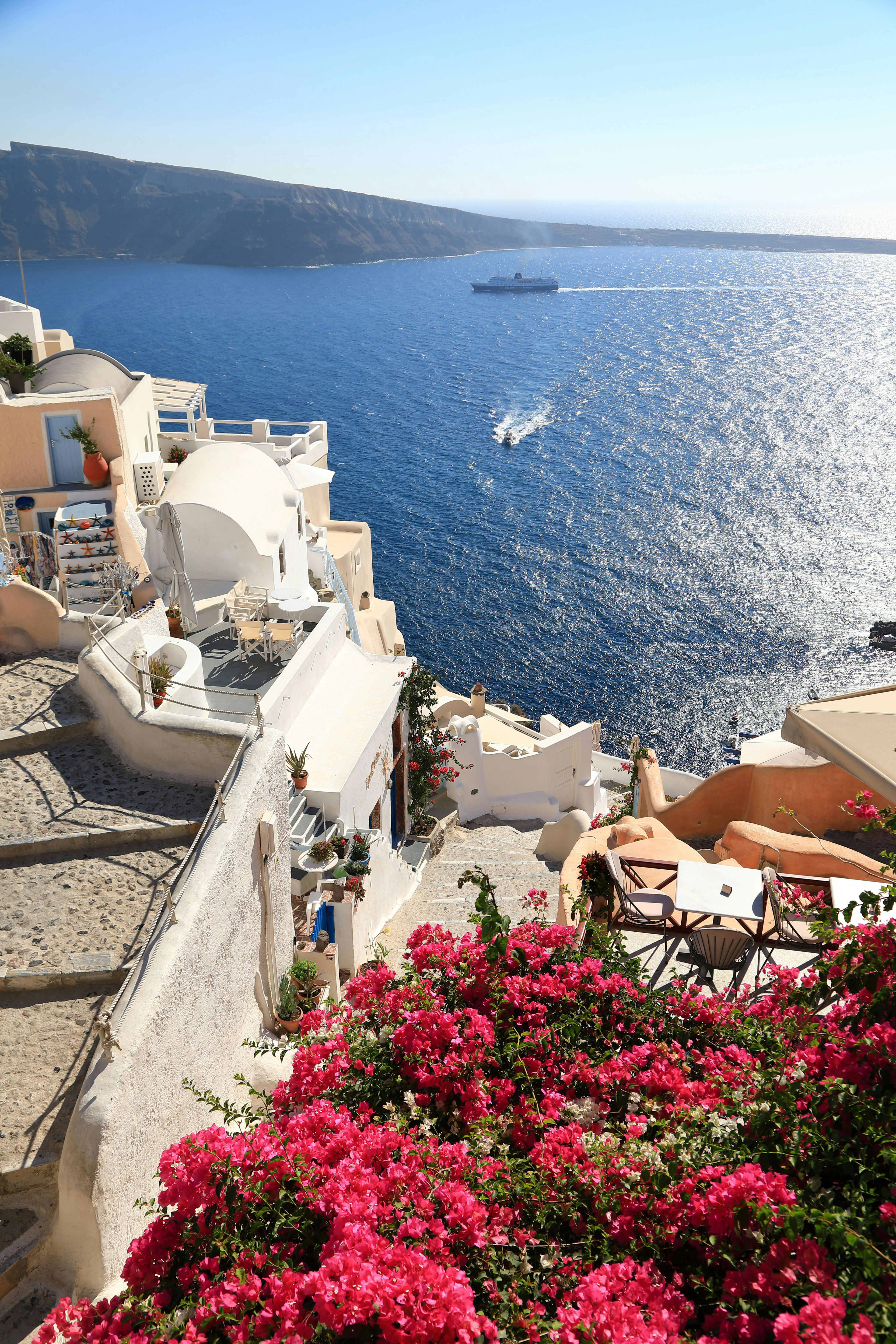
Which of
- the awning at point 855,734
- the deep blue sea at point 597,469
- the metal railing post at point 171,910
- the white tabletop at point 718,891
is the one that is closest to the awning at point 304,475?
the awning at point 855,734

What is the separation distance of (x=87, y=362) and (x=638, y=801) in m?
15.6

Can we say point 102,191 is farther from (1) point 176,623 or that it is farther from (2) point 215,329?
(1) point 176,623

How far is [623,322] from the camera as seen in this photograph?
461 ft

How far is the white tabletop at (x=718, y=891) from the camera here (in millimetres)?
7828

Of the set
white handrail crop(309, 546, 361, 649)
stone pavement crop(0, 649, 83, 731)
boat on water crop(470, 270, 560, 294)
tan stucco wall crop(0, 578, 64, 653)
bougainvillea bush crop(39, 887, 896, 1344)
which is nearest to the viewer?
bougainvillea bush crop(39, 887, 896, 1344)

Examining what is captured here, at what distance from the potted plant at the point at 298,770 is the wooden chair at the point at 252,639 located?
252 centimetres

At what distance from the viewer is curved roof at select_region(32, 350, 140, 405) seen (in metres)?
19.4

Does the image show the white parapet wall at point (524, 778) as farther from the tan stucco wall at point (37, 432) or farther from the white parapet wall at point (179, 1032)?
the white parapet wall at point (179, 1032)

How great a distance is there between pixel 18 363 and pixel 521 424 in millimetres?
76102

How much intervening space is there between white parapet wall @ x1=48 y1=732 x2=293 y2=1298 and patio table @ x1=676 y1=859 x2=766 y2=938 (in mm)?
3932

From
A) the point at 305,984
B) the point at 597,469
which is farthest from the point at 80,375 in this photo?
the point at 597,469

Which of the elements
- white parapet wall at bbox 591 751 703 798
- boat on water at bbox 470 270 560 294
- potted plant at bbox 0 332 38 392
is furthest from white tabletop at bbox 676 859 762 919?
boat on water at bbox 470 270 560 294

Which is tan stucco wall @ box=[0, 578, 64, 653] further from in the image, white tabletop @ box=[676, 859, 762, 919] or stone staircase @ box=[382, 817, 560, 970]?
white tabletop @ box=[676, 859, 762, 919]

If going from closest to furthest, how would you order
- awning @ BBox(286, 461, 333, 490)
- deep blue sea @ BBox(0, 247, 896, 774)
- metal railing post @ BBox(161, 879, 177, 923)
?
metal railing post @ BBox(161, 879, 177, 923) → awning @ BBox(286, 461, 333, 490) → deep blue sea @ BBox(0, 247, 896, 774)
